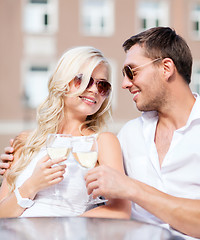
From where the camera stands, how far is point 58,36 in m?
14.2

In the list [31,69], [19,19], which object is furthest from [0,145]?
[19,19]

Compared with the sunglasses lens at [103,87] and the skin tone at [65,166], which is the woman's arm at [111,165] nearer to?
the skin tone at [65,166]

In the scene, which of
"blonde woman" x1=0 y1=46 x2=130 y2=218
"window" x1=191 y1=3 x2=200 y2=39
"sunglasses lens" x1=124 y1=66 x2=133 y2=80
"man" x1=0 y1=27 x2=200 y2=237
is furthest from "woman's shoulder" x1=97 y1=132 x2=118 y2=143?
"window" x1=191 y1=3 x2=200 y2=39

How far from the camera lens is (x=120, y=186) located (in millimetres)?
1860

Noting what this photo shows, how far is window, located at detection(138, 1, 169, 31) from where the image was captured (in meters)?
14.5

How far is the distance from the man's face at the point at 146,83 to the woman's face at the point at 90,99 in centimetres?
18

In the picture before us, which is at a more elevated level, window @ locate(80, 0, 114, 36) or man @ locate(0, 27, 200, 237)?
window @ locate(80, 0, 114, 36)

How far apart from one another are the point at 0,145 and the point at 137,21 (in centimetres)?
641

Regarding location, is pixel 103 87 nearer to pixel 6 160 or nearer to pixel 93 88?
pixel 93 88

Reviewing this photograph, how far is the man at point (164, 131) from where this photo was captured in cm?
198

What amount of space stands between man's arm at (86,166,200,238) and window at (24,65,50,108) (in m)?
12.2

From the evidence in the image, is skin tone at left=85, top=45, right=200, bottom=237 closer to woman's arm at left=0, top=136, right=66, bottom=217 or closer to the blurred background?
woman's arm at left=0, top=136, right=66, bottom=217

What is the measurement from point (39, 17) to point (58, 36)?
0.95 m

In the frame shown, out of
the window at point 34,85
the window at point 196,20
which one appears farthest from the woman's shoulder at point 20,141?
the window at point 196,20
